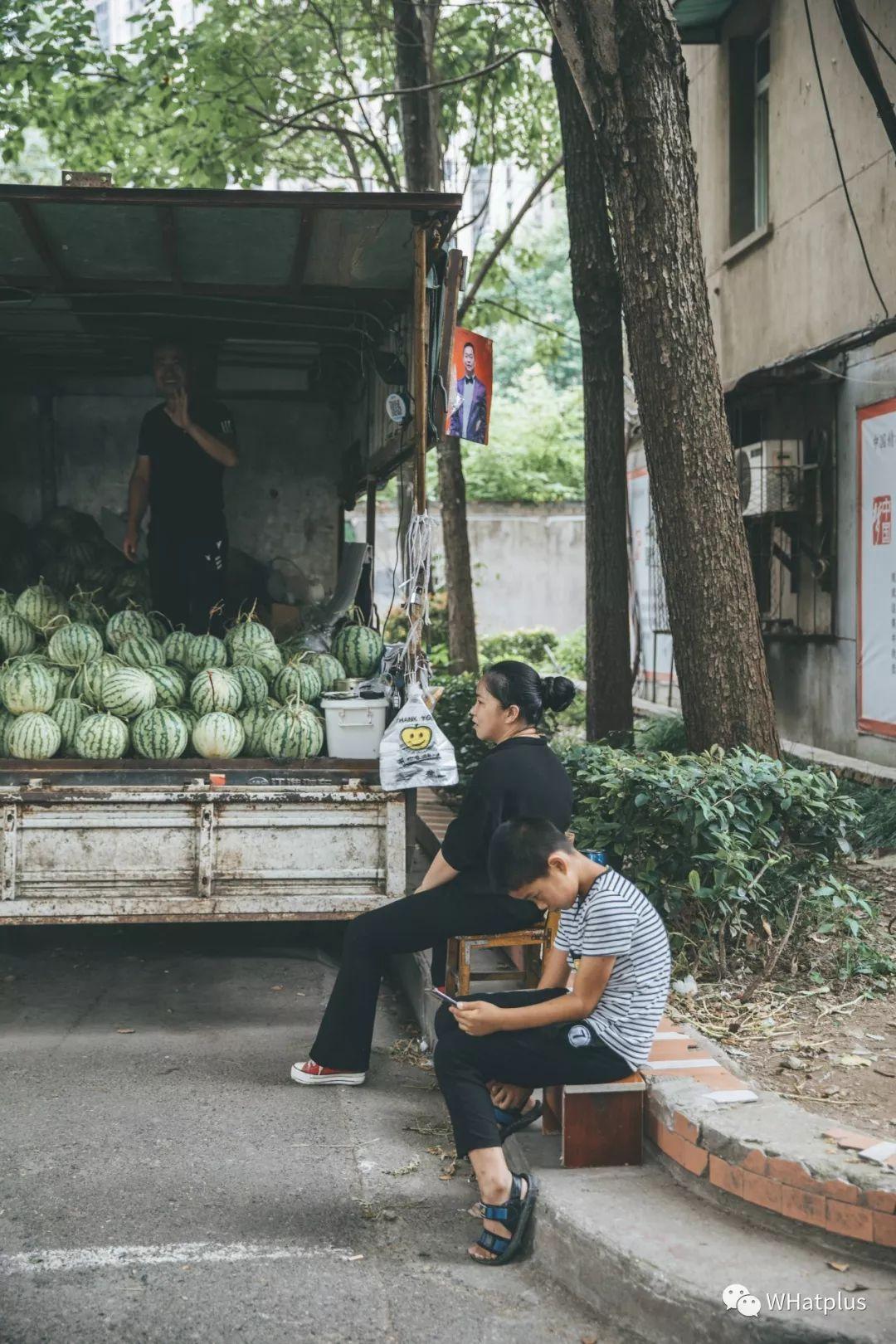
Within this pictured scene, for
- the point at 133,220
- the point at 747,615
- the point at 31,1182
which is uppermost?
the point at 133,220

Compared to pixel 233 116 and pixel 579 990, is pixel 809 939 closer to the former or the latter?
pixel 579 990

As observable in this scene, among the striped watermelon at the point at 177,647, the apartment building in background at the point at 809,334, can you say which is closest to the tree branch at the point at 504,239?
the apartment building in background at the point at 809,334

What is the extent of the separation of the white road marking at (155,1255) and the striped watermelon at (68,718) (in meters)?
2.68

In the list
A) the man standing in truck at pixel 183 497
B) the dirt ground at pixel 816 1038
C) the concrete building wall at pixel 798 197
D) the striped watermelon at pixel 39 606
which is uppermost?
the concrete building wall at pixel 798 197

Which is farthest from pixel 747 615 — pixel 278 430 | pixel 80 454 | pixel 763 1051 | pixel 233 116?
pixel 233 116

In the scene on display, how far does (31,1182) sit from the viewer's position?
3.91 m

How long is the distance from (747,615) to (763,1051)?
7.53 ft

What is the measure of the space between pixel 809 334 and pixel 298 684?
20.9 feet

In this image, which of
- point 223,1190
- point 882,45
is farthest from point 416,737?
point 882,45

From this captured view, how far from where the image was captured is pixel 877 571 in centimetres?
929

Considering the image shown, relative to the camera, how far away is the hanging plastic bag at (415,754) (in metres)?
5.32

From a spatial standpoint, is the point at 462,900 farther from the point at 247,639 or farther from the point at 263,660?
the point at 247,639

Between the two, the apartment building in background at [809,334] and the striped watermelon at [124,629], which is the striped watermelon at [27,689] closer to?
the striped watermelon at [124,629]

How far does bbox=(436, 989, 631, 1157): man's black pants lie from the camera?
3.75 m
